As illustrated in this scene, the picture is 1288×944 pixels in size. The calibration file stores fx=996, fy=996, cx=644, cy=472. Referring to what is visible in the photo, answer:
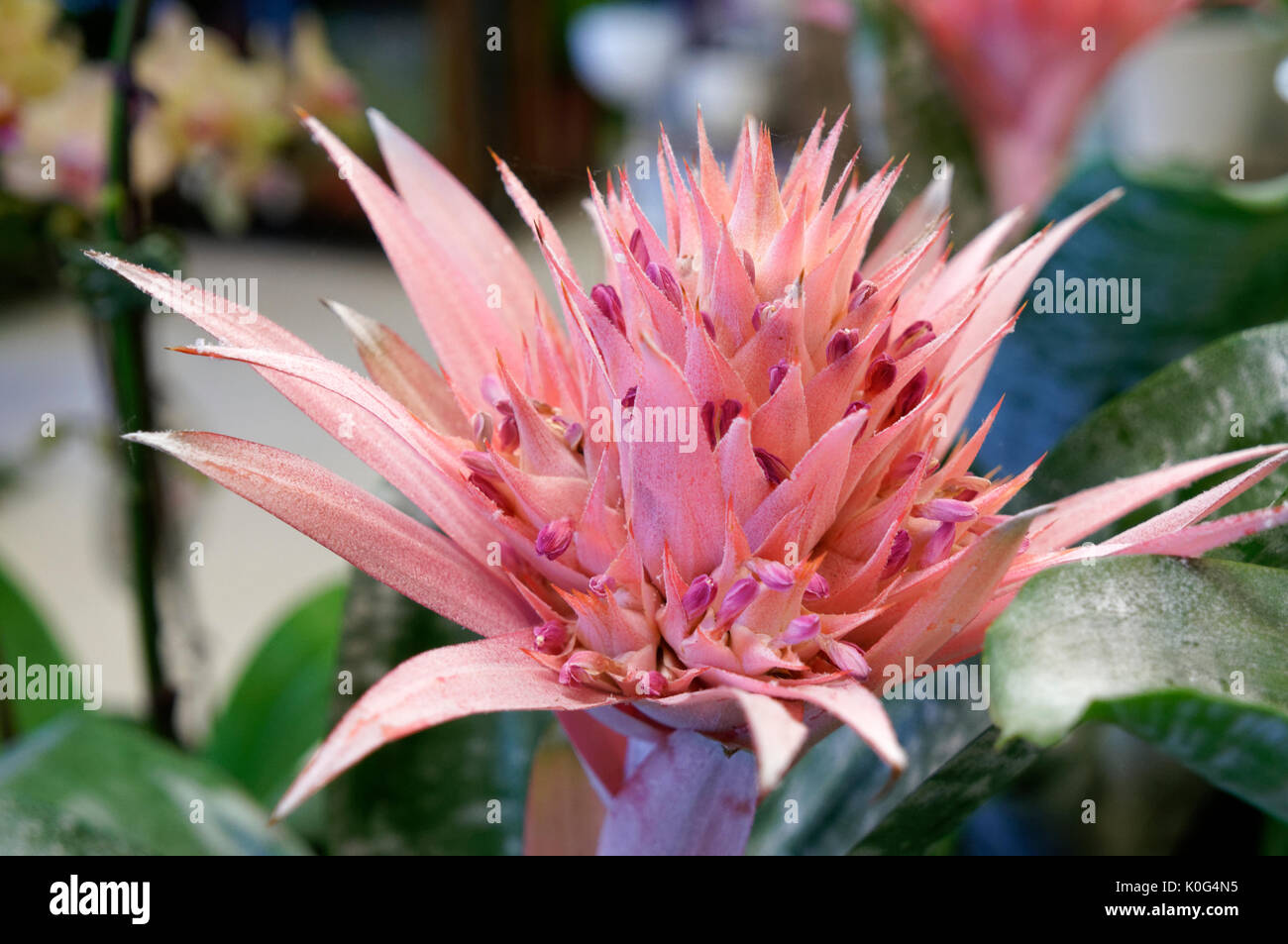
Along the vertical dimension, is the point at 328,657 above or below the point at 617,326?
below

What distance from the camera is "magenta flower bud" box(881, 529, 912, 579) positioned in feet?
0.80

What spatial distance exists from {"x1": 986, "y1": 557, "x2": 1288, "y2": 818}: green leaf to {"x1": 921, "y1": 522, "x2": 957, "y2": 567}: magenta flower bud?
0.9 inches

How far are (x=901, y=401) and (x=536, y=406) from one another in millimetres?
98

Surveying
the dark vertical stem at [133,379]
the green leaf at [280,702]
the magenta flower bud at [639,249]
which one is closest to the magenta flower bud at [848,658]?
the magenta flower bud at [639,249]

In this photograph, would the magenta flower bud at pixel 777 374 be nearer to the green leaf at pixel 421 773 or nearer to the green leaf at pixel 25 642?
the green leaf at pixel 421 773

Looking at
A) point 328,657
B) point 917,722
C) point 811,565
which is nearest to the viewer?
point 811,565

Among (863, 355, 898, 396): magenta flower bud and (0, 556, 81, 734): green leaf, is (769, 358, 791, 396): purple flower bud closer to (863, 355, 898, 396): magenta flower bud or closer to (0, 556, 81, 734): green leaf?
(863, 355, 898, 396): magenta flower bud

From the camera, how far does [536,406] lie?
276 millimetres

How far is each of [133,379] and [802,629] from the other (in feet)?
1.05

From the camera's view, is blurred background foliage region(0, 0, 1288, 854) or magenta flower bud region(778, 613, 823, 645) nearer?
magenta flower bud region(778, 613, 823, 645)

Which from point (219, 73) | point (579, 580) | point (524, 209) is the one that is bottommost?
point (579, 580)

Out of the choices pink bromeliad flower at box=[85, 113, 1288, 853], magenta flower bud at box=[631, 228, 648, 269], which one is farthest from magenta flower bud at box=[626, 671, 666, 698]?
magenta flower bud at box=[631, 228, 648, 269]
